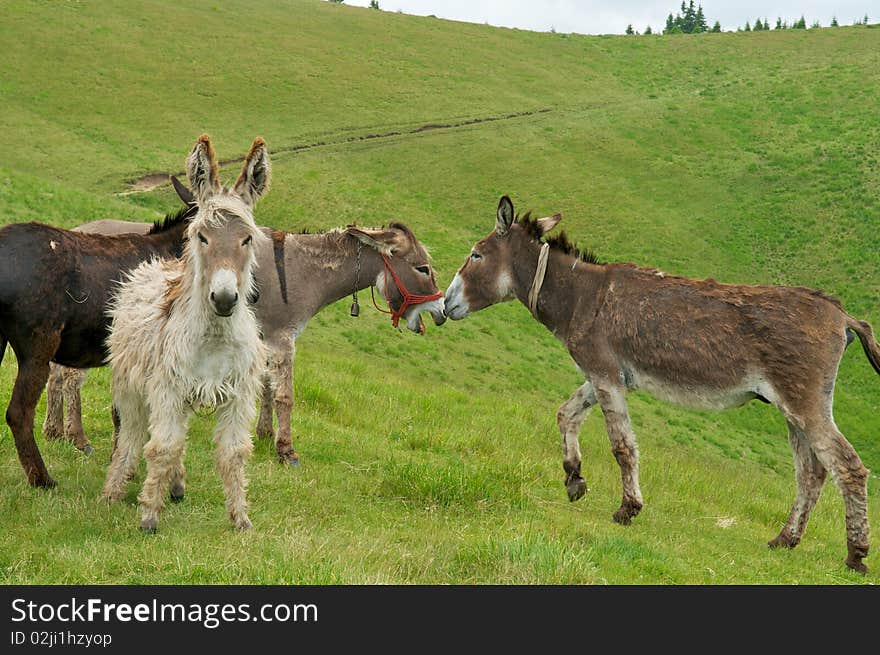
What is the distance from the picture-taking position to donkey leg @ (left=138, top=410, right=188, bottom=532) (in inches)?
257

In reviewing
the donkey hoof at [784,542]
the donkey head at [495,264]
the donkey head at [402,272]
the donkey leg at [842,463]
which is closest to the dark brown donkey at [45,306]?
the donkey head at [402,272]

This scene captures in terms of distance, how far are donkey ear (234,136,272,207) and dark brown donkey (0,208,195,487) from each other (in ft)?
3.84

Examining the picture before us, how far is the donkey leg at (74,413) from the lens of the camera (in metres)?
9.01

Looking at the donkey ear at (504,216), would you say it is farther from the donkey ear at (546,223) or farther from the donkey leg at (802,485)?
the donkey leg at (802,485)

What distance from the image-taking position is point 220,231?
20.2ft

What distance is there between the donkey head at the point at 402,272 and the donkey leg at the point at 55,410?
12.3 ft

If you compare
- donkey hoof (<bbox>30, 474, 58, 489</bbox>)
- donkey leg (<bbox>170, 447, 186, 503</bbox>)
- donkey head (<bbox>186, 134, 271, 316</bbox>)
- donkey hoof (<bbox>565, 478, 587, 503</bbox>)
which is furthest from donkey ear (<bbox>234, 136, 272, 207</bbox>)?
donkey hoof (<bbox>565, 478, 587, 503</bbox>)

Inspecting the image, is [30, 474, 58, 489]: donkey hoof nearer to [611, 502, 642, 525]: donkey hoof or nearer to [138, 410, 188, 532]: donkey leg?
[138, 410, 188, 532]: donkey leg

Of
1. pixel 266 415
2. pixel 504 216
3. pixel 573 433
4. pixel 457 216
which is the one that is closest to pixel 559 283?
pixel 504 216

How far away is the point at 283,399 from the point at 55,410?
2.49 metres

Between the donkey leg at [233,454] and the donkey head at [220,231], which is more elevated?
the donkey head at [220,231]

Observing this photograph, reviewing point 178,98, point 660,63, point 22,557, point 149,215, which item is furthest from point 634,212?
point 22,557

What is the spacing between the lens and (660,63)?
6353 cm

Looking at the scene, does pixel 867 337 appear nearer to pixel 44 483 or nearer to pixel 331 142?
pixel 44 483
